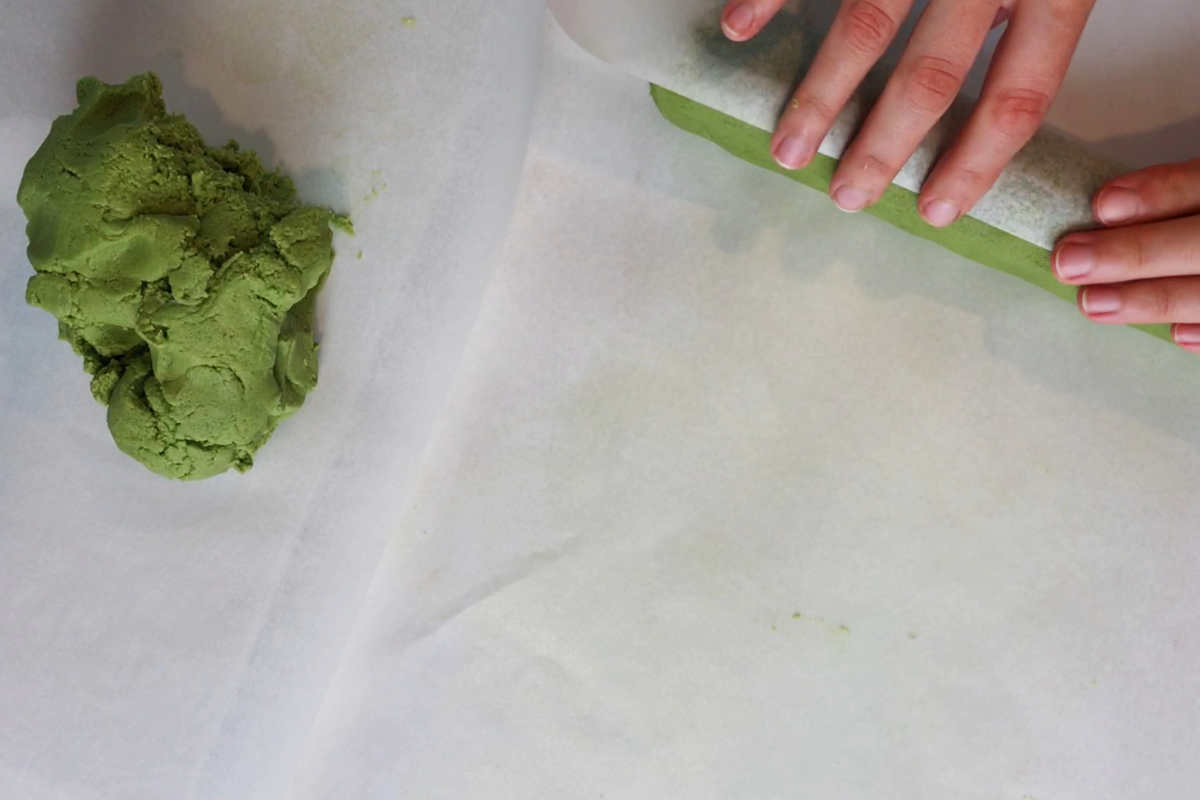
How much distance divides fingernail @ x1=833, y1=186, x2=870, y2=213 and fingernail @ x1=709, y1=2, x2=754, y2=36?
11.9 inches

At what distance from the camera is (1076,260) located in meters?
1.56

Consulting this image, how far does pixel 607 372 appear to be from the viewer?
6.01 ft

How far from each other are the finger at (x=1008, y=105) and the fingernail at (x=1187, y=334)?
0.50 metres

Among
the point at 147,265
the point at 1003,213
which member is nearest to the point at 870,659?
the point at 1003,213

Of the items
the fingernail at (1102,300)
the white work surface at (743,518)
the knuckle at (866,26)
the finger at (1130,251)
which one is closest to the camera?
the knuckle at (866,26)

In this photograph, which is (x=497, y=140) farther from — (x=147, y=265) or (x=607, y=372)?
(x=147, y=265)

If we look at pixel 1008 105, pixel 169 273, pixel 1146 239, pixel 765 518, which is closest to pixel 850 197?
pixel 1008 105

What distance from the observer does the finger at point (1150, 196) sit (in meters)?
1.57

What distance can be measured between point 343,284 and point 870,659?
1261 mm

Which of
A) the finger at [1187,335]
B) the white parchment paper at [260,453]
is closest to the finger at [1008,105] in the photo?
the finger at [1187,335]

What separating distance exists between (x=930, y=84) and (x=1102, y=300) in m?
0.54

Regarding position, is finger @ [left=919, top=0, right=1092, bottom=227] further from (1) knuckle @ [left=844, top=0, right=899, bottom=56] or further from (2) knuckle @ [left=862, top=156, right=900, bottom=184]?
(1) knuckle @ [left=844, top=0, right=899, bottom=56]

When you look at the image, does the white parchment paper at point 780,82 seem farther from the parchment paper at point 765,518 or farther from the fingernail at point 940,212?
the parchment paper at point 765,518

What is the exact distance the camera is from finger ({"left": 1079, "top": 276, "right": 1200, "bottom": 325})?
5.37 ft
